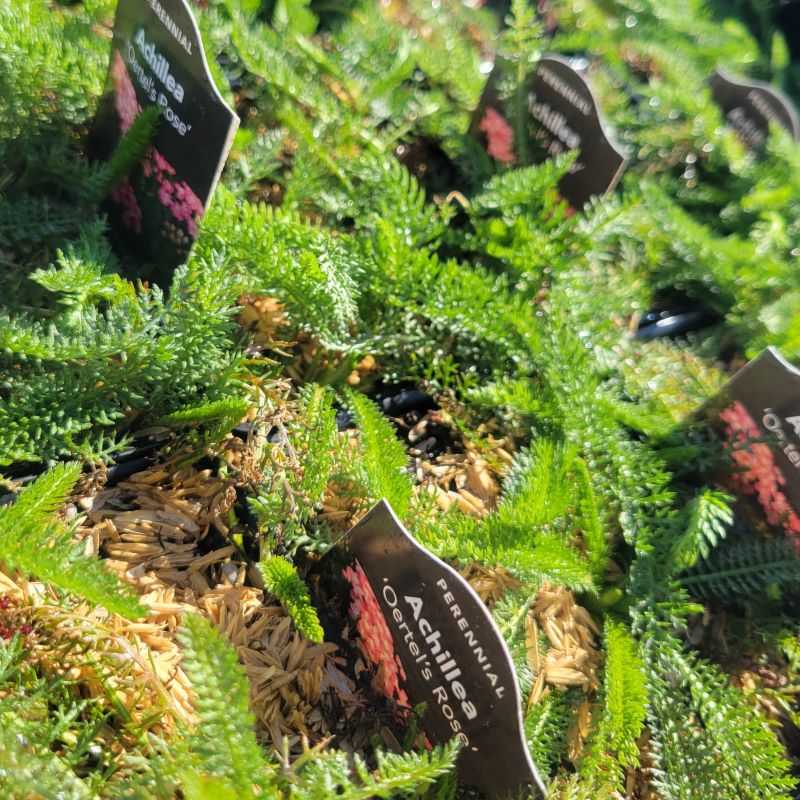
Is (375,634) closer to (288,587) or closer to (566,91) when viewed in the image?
(288,587)

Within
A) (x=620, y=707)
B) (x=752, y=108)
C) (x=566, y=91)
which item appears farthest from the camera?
(x=752, y=108)

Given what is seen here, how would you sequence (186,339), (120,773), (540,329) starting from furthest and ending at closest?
1. (540,329)
2. (186,339)
3. (120,773)

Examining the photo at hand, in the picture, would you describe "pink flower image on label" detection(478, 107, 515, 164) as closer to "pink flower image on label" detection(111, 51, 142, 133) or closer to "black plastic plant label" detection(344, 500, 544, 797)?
"pink flower image on label" detection(111, 51, 142, 133)

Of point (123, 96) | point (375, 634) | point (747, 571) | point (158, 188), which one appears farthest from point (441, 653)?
point (123, 96)

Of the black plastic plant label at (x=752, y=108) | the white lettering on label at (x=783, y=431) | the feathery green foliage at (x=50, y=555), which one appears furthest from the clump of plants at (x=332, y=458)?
the black plastic plant label at (x=752, y=108)

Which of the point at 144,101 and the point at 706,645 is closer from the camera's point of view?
the point at 144,101

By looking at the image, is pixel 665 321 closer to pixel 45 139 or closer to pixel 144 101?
pixel 144 101

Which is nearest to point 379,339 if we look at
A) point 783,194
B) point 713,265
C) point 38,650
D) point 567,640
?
point 567,640
